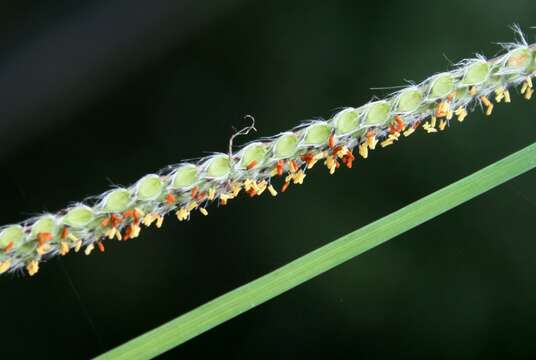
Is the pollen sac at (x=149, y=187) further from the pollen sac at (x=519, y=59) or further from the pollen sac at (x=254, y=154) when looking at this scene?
the pollen sac at (x=519, y=59)

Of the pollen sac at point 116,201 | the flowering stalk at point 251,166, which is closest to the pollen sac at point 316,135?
the flowering stalk at point 251,166

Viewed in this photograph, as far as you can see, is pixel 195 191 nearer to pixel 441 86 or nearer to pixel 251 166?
pixel 251 166

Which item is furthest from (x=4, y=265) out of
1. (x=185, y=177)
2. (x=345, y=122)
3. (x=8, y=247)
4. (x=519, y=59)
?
(x=519, y=59)

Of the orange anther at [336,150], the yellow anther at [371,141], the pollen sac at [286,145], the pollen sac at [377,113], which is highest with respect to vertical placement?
the pollen sac at [286,145]

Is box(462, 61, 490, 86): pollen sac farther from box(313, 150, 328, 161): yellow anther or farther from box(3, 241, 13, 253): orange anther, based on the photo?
box(3, 241, 13, 253): orange anther

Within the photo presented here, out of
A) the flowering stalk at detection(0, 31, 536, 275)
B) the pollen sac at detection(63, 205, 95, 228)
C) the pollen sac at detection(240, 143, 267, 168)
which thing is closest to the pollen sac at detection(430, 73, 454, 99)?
the flowering stalk at detection(0, 31, 536, 275)
